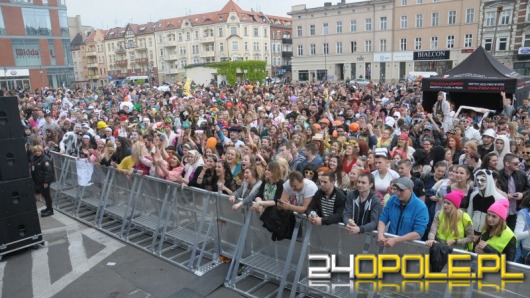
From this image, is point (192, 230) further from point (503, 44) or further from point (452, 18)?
point (452, 18)

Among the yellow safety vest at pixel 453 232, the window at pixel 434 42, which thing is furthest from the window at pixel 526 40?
the yellow safety vest at pixel 453 232

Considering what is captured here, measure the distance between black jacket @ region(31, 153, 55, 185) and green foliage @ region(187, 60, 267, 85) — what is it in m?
40.1

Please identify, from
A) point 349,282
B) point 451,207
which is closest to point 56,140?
point 349,282

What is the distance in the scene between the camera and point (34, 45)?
1923 inches

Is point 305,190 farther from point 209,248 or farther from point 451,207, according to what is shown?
point 209,248

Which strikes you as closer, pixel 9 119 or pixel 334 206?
pixel 334 206

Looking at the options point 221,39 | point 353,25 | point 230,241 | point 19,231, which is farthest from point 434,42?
point 19,231

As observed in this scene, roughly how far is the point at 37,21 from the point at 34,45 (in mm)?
3062

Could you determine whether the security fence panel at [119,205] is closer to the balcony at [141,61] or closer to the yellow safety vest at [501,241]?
the yellow safety vest at [501,241]

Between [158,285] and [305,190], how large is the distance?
2.71m

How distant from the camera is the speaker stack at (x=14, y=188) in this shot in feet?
21.8

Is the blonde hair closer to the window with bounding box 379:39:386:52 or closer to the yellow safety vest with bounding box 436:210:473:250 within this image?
the yellow safety vest with bounding box 436:210:473:250

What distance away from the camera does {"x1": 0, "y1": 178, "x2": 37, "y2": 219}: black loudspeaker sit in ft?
21.8

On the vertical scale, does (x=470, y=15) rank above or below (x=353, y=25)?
below
